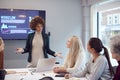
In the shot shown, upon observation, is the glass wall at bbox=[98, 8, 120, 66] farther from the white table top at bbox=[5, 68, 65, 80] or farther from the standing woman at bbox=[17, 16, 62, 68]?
the white table top at bbox=[5, 68, 65, 80]

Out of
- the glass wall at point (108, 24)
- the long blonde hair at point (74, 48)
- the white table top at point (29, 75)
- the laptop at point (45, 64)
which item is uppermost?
the glass wall at point (108, 24)

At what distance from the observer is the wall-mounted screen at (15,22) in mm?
4816

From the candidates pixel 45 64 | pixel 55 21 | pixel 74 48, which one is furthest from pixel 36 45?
pixel 55 21

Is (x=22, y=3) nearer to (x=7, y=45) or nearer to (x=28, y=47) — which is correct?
(x=7, y=45)

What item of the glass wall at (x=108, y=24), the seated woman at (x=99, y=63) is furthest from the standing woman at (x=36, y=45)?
the glass wall at (x=108, y=24)

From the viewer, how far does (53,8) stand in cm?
525

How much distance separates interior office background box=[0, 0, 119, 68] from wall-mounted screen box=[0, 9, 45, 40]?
Result: 0.57 feet

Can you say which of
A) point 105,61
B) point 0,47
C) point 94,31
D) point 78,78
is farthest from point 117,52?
point 94,31

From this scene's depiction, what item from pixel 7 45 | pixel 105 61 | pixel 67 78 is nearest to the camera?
pixel 105 61

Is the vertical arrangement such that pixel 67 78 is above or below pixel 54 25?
below

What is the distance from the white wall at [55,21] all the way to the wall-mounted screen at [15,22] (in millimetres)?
177

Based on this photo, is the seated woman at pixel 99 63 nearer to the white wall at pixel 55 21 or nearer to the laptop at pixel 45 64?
the laptop at pixel 45 64

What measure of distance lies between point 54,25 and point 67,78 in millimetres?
2551

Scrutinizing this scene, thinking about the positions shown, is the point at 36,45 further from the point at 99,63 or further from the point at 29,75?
the point at 99,63
